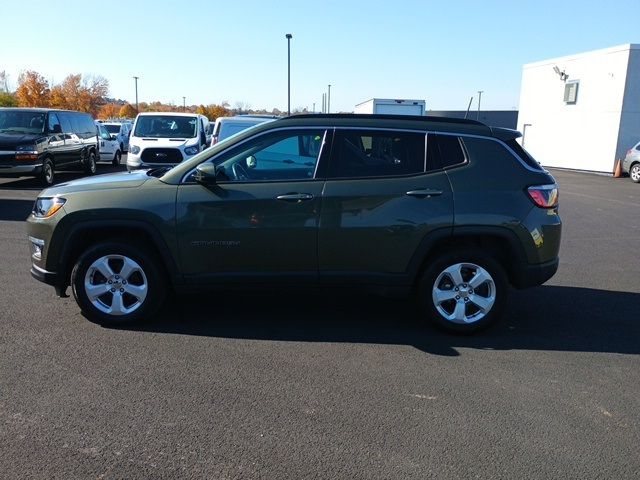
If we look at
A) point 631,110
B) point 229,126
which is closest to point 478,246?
point 229,126

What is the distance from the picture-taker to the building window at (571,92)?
25.3 m

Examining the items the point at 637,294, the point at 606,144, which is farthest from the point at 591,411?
the point at 606,144

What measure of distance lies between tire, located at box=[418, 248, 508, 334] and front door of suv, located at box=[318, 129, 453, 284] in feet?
0.84

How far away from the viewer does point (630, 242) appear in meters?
9.16

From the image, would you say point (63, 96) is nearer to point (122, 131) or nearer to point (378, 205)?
point (122, 131)

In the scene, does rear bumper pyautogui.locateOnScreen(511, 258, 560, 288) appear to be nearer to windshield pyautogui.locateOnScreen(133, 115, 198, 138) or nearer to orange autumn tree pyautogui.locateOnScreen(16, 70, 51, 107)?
windshield pyautogui.locateOnScreen(133, 115, 198, 138)

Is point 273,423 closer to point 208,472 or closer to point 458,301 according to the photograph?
point 208,472

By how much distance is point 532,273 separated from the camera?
4.80 m

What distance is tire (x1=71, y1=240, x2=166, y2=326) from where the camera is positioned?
15.6 feet

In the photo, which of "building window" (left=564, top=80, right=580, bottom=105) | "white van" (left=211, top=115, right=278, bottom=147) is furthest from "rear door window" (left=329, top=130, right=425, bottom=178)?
"building window" (left=564, top=80, right=580, bottom=105)

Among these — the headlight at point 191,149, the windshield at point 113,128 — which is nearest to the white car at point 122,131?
the windshield at point 113,128

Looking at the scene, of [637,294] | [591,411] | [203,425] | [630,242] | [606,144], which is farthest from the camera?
[606,144]

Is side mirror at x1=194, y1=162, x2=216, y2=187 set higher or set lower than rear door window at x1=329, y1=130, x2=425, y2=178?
lower

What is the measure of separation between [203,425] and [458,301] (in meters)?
2.49
